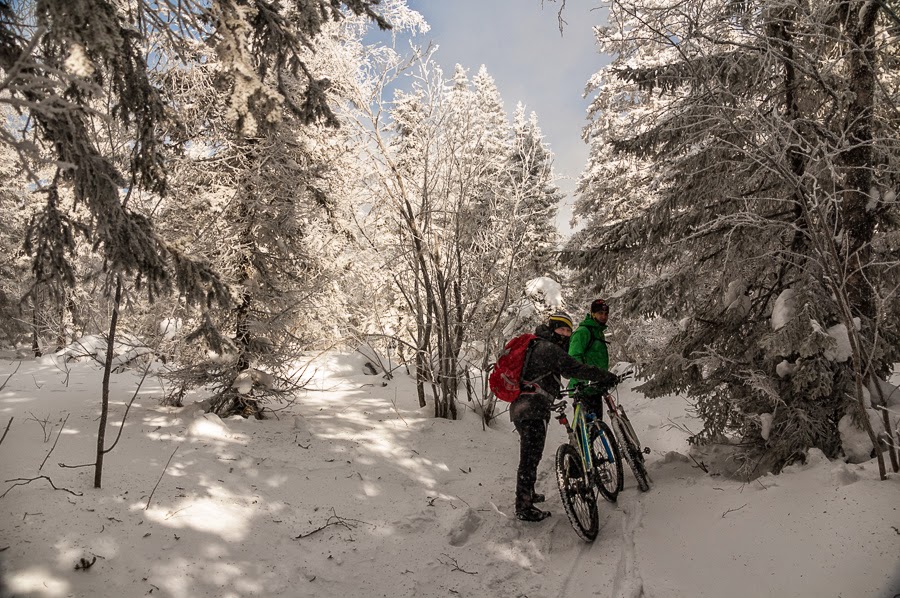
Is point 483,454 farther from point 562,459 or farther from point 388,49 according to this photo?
point 388,49

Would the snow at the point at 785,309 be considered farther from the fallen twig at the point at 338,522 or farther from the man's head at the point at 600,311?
the fallen twig at the point at 338,522

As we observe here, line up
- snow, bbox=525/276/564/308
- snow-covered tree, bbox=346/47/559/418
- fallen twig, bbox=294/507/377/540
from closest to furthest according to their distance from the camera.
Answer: fallen twig, bbox=294/507/377/540, snow-covered tree, bbox=346/47/559/418, snow, bbox=525/276/564/308

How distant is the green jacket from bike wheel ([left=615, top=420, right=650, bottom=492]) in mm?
1014

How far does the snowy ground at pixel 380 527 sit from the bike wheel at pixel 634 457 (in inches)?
7.2

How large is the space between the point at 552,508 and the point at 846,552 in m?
2.69

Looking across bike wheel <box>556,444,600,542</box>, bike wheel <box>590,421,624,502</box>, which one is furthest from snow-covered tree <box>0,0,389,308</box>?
bike wheel <box>590,421,624,502</box>

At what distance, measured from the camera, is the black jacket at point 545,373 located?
489 centimetres

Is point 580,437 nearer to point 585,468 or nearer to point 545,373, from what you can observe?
point 585,468

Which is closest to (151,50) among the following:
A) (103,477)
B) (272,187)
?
(272,187)

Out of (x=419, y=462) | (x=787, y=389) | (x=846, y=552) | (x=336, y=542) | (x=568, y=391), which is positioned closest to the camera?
(x=846, y=552)

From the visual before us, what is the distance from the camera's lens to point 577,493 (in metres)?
4.63

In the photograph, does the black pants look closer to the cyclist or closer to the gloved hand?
the cyclist

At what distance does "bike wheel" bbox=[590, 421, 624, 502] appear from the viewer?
17.2 ft

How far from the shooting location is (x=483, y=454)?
7637 millimetres
